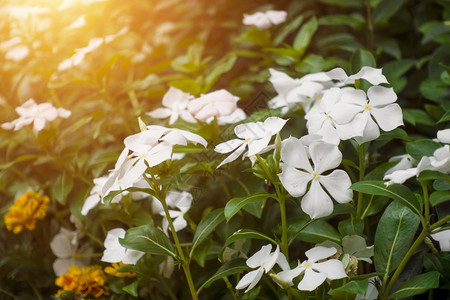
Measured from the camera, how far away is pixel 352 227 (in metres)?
0.93

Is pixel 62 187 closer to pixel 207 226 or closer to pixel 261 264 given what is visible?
pixel 207 226

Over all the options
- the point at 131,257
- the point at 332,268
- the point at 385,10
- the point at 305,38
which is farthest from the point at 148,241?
the point at 385,10

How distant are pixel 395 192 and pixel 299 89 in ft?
1.17

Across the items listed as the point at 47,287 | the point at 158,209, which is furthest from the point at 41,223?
the point at 158,209

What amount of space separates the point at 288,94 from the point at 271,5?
83 cm

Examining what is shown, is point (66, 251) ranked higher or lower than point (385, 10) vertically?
lower

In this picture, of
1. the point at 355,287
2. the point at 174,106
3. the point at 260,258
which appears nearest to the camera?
the point at 355,287

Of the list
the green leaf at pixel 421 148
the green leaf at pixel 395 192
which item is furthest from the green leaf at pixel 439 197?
the green leaf at pixel 421 148

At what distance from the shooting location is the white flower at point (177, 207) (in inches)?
42.0

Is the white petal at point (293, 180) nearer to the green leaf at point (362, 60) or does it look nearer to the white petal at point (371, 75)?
the white petal at point (371, 75)

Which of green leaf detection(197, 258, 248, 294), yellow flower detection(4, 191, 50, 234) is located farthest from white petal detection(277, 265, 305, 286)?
yellow flower detection(4, 191, 50, 234)

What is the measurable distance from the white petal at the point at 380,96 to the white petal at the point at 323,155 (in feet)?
0.40

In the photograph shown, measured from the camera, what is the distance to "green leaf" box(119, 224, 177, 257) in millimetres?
877

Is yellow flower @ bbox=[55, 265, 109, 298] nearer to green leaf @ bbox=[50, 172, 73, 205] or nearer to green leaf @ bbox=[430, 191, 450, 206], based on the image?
green leaf @ bbox=[50, 172, 73, 205]
